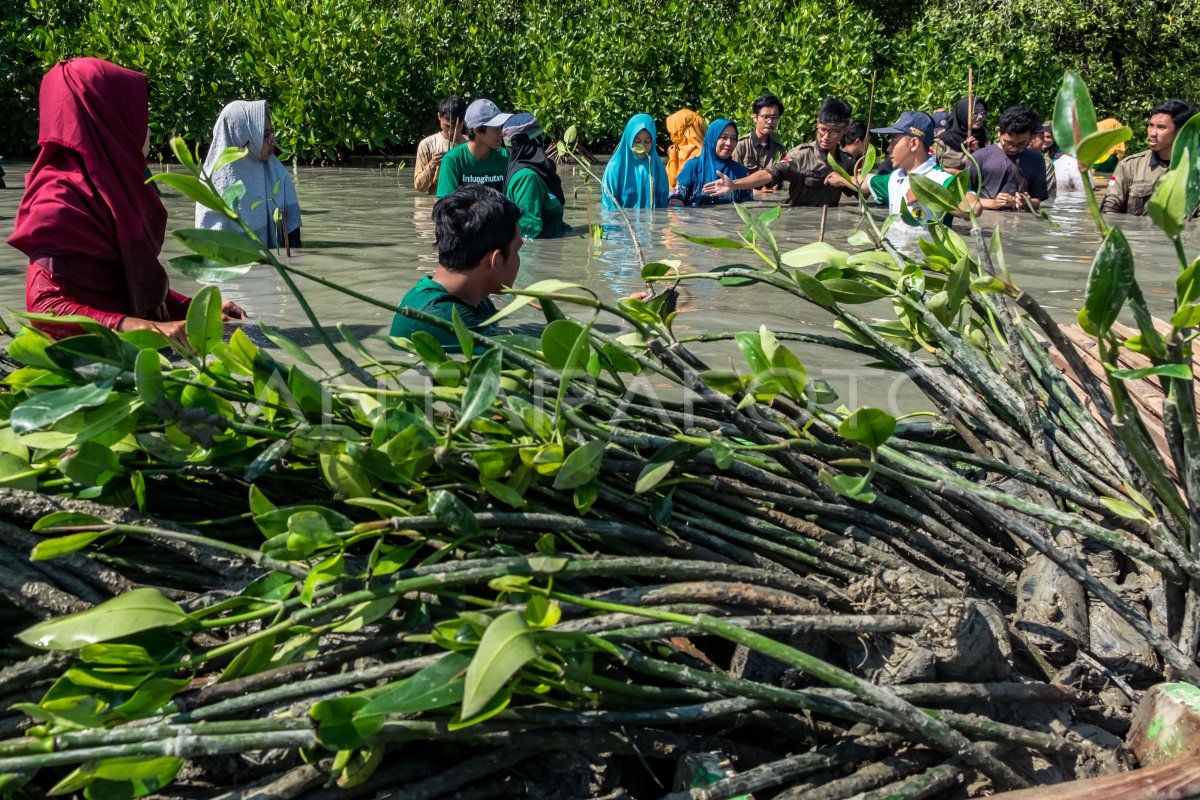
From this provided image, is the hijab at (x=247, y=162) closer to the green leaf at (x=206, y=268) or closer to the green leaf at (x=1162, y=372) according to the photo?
the green leaf at (x=206, y=268)

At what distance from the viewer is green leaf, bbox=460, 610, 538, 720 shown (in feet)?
3.70

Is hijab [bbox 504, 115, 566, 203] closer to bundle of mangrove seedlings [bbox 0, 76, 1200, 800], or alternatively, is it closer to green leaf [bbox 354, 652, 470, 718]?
bundle of mangrove seedlings [bbox 0, 76, 1200, 800]

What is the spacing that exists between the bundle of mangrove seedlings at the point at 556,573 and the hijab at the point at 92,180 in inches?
77.5

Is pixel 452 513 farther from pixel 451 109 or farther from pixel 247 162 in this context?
pixel 451 109

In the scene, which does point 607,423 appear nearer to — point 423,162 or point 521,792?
point 521,792

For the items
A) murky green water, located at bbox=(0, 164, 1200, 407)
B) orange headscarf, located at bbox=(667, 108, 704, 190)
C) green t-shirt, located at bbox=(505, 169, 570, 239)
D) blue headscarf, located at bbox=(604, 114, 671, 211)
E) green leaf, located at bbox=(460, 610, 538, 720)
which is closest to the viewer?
green leaf, located at bbox=(460, 610, 538, 720)

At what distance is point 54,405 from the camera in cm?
130

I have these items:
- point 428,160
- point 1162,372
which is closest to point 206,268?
point 1162,372

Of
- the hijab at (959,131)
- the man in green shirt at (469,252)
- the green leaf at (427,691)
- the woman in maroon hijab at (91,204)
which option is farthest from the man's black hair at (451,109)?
the green leaf at (427,691)

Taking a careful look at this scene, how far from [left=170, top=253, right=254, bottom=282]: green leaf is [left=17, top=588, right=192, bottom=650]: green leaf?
444mm

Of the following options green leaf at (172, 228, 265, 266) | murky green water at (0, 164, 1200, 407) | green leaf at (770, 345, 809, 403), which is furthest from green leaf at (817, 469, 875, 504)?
murky green water at (0, 164, 1200, 407)

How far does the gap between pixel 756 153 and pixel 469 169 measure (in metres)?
4.38

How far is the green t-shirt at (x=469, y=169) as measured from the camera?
7199 millimetres

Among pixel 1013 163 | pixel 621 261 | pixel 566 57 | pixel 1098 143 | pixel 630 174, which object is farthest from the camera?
pixel 566 57
